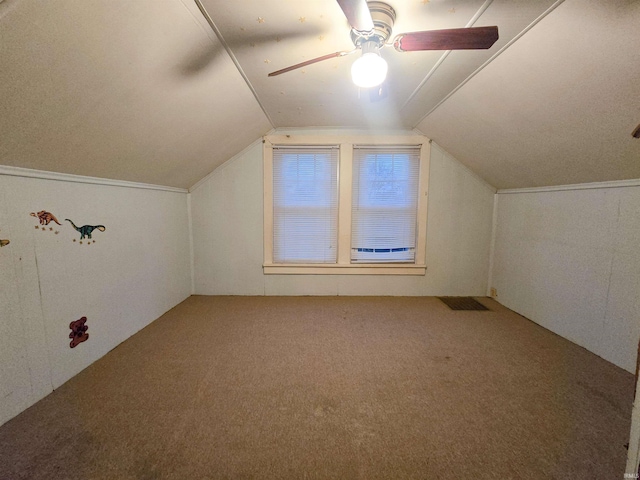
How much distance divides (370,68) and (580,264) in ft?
8.11

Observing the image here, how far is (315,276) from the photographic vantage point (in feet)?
11.2

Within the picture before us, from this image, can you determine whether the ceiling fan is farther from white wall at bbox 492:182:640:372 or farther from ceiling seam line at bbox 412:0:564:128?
white wall at bbox 492:182:640:372

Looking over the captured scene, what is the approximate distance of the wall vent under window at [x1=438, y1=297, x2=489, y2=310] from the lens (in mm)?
3066

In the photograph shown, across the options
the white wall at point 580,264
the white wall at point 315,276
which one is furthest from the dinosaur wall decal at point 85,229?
the white wall at point 580,264

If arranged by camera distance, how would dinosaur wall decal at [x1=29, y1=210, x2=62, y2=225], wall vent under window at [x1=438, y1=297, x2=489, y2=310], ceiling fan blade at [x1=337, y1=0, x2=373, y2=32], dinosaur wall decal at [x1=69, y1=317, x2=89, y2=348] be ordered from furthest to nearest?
1. wall vent under window at [x1=438, y1=297, x2=489, y2=310]
2. dinosaur wall decal at [x1=69, y1=317, x2=89, y2=348]
3. dinosaur wall decal at [x1=29, y1=210, x2=62, y2=225]
4. ceiling fan blade at [x1=337, y1=0, x2=373, y2=32]

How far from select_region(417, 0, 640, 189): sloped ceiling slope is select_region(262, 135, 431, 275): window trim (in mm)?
630

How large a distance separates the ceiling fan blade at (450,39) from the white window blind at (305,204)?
82.5 inches

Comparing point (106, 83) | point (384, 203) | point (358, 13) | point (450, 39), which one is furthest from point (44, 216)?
point (384, 203)

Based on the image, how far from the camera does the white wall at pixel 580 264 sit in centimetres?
192

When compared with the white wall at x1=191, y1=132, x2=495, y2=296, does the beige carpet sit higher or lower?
lower

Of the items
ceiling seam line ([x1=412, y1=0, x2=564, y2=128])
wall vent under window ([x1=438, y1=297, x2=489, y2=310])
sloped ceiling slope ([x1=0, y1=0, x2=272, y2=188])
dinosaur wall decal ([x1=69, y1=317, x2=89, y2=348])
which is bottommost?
wall vent under window ([x1=438, y1=297, x2=489, y2=310])

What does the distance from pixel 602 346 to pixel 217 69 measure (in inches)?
140

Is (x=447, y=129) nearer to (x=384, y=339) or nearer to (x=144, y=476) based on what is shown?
(x=384, y=339)

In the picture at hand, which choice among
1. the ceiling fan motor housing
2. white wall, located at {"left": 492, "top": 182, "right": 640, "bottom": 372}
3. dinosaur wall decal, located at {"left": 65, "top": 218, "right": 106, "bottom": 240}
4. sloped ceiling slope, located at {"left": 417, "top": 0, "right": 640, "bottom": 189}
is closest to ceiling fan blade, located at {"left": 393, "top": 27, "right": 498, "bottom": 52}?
the ceiling fan motor housing
